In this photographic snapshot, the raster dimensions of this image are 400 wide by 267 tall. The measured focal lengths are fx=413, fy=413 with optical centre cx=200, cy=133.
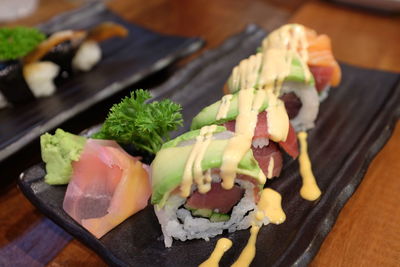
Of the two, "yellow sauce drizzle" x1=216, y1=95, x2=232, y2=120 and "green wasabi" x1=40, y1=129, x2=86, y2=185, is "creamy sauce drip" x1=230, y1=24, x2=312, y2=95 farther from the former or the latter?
"green wasabi" x1=40, y1=129, x2=86, y2=185

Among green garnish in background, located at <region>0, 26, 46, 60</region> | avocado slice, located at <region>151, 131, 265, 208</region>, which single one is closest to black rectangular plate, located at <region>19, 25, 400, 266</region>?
avocado slice, located at <region>151, 131, 265, 208</region>

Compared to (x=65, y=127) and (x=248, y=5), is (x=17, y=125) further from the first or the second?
(x=248, y=5)

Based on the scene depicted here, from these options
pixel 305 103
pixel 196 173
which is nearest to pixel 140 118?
pixel 196 173

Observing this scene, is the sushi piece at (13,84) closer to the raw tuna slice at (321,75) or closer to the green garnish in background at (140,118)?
the green garnish in background at (140,118)

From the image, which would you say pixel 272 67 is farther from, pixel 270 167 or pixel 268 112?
pixel 270 167

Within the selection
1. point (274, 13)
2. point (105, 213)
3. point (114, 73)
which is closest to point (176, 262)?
point (105, 213)

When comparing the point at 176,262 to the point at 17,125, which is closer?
the point at 176,262

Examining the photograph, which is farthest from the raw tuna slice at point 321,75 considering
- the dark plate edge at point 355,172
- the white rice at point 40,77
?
the white rice at point 40,77

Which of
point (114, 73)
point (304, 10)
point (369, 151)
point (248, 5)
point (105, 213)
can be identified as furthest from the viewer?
point (248, 5)
